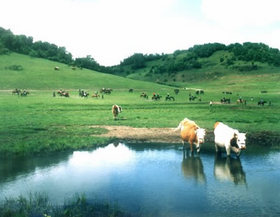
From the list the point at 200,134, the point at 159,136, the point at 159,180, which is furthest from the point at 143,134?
the point at 159,180

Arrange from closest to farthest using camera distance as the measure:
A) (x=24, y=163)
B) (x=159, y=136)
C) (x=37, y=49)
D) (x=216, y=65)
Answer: (x=24, y=163) < (x=159, y=136) < (x=37, y=49) < (x=216, y=65)

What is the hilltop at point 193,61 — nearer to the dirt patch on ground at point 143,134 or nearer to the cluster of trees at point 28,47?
the cluster of trees at point 28,47

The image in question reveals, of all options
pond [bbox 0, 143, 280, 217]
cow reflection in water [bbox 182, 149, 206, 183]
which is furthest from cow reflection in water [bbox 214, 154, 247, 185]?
cow reflection in water [bbox 182, 149, 206, 183]

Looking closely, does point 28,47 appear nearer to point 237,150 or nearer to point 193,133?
point 193,133

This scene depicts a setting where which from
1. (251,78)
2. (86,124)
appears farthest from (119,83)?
(86,124)

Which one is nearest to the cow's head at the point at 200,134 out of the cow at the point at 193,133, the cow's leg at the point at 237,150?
the cow at the point at 193,133

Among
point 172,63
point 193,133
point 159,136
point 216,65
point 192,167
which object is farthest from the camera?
point 172,63

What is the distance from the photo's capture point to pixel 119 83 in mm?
90188

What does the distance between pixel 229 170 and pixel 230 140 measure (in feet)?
7.22

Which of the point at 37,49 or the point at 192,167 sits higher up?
the point at 37,49

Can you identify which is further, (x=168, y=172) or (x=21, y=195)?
(x=168, y=172)

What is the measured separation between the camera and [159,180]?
1241 cm

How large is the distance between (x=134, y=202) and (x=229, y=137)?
22.5 ft

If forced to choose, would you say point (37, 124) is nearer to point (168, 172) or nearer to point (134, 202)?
point (168, 172)
